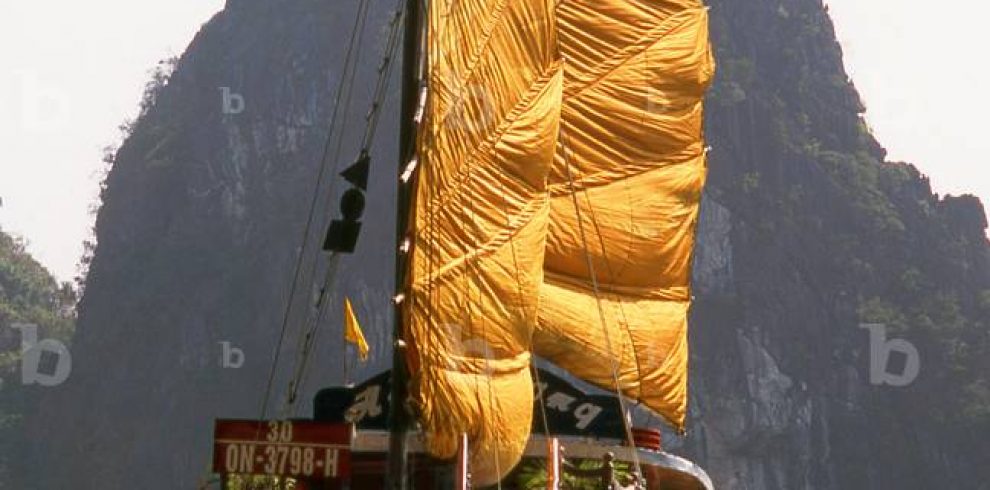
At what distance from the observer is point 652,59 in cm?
2628

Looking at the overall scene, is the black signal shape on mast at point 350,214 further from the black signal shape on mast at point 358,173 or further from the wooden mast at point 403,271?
the wooden mast at point 403,271

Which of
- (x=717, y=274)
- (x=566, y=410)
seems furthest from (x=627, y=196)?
(x=717, y=274)

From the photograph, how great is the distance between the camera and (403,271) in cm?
1666

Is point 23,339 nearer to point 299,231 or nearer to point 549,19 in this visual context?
point 299,231

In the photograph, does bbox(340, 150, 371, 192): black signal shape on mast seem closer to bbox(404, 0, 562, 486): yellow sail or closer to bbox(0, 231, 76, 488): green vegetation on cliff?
bbox(404, 0, 562, 486): yellow sail

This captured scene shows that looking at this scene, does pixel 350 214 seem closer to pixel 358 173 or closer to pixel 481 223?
pixel 358 173

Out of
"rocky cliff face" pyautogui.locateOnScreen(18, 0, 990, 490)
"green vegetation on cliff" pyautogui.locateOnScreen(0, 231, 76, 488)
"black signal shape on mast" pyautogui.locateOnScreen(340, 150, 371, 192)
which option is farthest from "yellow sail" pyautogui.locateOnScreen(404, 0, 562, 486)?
"green vegetation on cliff" pyautogui.locateOnScreen(0, 231, 76, 488)

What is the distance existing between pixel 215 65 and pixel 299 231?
12217mm

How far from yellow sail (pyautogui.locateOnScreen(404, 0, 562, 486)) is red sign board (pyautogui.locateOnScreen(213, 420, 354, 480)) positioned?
843 millimetres

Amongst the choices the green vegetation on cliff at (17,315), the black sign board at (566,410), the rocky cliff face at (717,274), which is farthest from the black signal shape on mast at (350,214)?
the green vegetation on cliff at (17,315)

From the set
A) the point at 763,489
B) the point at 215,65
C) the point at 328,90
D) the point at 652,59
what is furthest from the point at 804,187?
the point at 652,59

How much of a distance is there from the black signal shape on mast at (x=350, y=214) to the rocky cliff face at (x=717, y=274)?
6785 cm

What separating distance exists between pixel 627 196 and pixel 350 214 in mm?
9117

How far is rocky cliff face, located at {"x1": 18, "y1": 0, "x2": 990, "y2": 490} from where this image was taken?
89.5 metres
